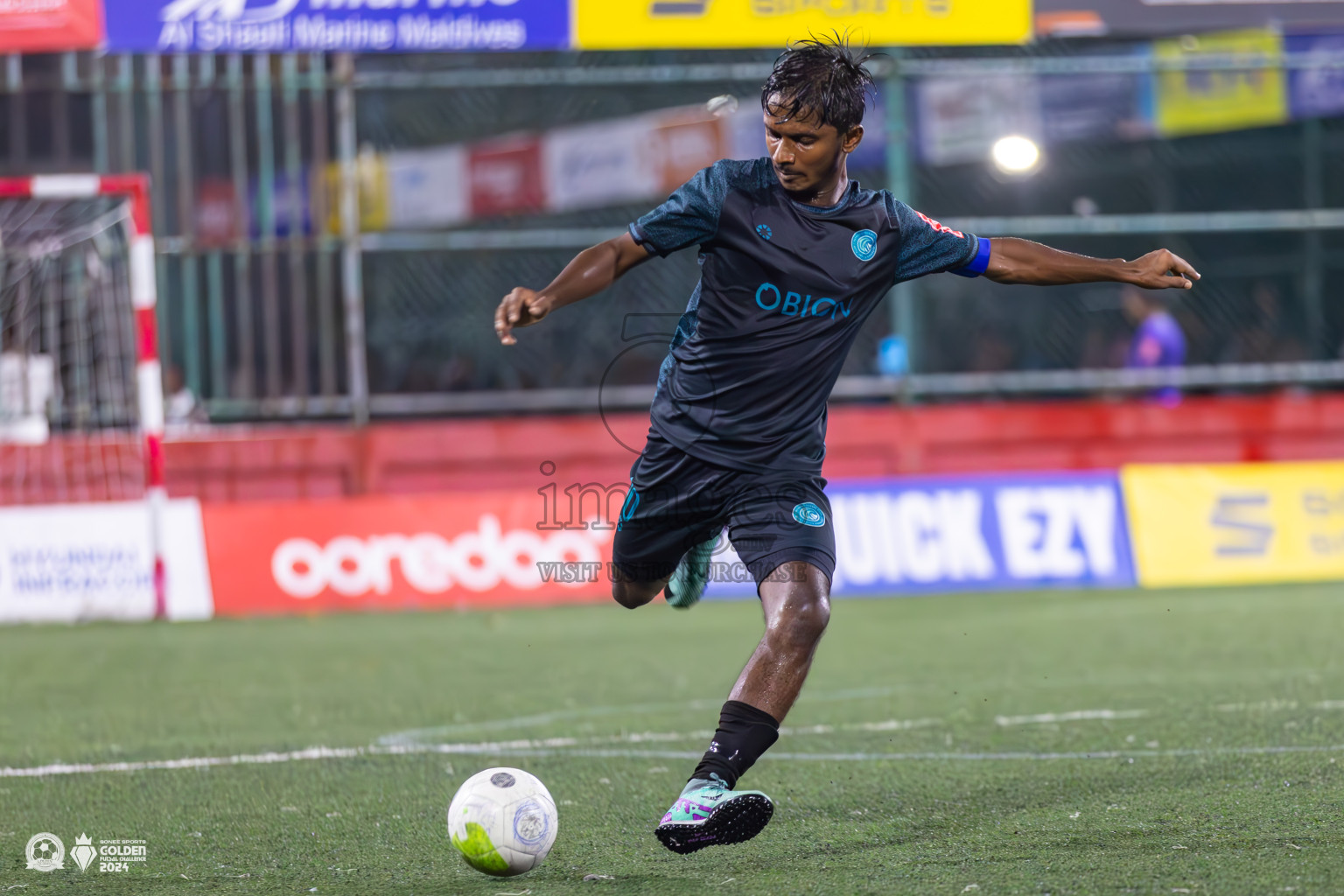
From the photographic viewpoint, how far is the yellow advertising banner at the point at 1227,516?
12.6 metres

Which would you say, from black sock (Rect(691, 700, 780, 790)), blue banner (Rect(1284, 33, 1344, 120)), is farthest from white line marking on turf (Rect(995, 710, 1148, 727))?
blue banner (Rect(1284, 33, 1344, 120))

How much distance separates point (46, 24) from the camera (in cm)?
1170

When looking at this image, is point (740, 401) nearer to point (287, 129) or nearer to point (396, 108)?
point (287, 129)

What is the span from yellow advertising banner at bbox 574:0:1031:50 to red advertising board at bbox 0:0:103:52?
346 cm

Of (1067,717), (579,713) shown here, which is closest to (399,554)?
(579,713)

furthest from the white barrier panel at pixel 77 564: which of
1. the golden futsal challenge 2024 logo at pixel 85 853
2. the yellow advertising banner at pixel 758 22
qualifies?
the golden futsal challenge 2024 logo at pixel 85 853

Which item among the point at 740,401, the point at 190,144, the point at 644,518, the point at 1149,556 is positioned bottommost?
the point at 1149,556

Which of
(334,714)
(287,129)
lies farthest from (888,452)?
(334,714)

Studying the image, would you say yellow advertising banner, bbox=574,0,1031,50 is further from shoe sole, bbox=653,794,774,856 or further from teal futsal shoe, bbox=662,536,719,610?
shoe sole, bbox=653,794,774,856

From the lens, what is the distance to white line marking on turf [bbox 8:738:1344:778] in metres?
5.94

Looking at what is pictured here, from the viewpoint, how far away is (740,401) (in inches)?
197

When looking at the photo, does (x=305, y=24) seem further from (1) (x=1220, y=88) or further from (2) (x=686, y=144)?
(1) (x=1220, y=88)

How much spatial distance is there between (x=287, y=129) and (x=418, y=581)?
4692 millimetres

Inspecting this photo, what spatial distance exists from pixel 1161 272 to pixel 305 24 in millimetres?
8258
